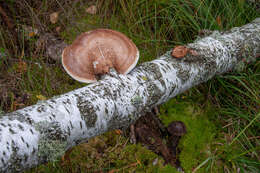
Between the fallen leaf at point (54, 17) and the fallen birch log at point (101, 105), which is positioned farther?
the fallen leaf at point (54, 17)

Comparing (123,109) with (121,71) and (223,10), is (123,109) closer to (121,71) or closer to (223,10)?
(121,71)

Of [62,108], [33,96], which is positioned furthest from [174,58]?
[33,96]

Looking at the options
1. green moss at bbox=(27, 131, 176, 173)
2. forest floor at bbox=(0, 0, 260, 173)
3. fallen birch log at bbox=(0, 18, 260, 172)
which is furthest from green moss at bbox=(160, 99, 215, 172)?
fallen birch log at bbox=(0, 18, 260, 172)

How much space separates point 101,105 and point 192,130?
4.46 ft

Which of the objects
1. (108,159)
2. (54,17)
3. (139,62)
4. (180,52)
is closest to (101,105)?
(180,52)

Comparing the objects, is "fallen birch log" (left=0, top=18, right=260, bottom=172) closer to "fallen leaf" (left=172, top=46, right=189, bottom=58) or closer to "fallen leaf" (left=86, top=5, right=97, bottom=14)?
"fallen leaf" (left=172, top=46, right=189, bottom=58)

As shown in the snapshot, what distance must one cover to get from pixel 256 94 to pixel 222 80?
403mm

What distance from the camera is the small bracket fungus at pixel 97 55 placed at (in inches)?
67.1

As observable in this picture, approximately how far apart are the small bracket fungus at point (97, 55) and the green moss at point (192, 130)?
3.19ft

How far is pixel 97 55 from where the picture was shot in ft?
5.68

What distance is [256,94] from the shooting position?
2.30m

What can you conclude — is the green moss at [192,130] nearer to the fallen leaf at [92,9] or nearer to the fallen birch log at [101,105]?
the fallen birch log at [101,105]

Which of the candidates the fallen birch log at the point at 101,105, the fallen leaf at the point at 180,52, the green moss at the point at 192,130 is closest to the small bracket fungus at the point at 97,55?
the fallen birch log at the point at 101,105

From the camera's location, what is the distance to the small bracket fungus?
5.59 feet
